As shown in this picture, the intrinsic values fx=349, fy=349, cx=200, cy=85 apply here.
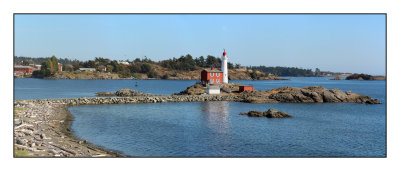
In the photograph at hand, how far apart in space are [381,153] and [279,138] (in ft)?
23.9

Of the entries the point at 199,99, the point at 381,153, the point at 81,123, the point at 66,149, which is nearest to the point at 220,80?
the point at 199,99

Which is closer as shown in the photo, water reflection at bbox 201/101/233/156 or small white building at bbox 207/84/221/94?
water reflection at bbox 201/101/233/156

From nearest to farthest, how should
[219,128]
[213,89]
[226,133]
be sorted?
[226,133], [219,128], [213,89]

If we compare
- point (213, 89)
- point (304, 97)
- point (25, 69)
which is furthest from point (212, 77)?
point (25, 69)

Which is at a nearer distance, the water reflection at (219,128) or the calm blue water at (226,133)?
the calm blue water at (226,133)

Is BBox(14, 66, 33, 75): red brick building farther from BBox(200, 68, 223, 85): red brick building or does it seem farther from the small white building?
the small white building

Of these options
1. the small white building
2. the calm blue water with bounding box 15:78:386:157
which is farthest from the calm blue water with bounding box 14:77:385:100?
the calm blue water with bounding box 15:78:386:157

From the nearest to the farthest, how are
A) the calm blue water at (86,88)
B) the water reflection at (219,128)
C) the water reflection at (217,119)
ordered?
the water reflection at (219,128) < the water reflection at (217,119) < the calm blue water at (86,88)

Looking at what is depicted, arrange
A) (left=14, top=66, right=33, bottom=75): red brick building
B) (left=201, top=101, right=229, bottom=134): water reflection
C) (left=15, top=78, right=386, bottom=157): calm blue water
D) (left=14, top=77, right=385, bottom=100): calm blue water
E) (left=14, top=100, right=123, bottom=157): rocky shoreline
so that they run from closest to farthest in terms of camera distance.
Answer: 1. (left=14, top=100, right=123, bottom=157): rocky shoreline
2. (left=15, top=78, right=386, bottom=157): calm blue water
3. (left=201, top=101, right=229, bottom=134): water reflection
4. (left=14, top=77, right=385, bottom=100): calm blue water
5. (left=14, top=66, right=33, bottom=75): red brick building

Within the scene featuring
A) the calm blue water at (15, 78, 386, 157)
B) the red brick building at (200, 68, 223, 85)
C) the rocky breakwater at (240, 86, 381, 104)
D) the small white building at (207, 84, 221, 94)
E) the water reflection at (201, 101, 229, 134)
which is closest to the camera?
the calm blue water at (15, 78, 386, 157)

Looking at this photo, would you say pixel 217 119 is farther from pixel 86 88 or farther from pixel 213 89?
pixel 86 88

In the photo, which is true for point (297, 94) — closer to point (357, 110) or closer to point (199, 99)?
point (357, 110)

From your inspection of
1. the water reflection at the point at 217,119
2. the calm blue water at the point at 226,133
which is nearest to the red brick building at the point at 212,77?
the water reflection at the point at 217,119

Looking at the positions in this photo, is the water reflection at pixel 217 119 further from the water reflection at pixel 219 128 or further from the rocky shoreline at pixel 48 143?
the rocky shoreline at pixel 48 143
